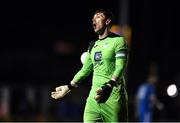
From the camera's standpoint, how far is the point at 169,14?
143 feet

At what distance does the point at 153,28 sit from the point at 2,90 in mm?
10161

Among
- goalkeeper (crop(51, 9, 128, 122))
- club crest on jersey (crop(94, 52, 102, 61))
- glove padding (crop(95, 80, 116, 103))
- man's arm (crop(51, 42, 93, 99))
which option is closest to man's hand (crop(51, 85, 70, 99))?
man's arm (crop(51, 42, 93, 99))

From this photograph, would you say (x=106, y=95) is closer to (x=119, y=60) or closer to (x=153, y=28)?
(x=119, y=60)

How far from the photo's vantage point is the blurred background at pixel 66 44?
125 ft

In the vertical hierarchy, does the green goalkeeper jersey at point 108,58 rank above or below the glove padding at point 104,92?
above

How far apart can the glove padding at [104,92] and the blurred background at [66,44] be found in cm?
2577

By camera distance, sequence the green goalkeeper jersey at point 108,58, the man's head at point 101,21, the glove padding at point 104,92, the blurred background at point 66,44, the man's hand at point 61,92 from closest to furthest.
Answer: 1. the glove padding at point 104,92
2. the green goalkeeper jersey at point 108,58
3. the man's head at point 101,21
4. the man's hand at point 61,92
5. the blurred background at point 66,44

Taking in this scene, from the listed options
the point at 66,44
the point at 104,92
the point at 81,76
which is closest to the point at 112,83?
the point at 104,92

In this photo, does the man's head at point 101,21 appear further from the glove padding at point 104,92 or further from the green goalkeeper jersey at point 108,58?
the glove padding at point 104,92

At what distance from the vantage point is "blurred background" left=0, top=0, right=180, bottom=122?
3823 centimetres

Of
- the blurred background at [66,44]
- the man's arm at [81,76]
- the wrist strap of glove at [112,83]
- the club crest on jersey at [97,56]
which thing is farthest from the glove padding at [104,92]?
the blurred background at [66,44]

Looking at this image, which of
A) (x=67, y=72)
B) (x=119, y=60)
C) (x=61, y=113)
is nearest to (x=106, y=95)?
(x=119, y=60)

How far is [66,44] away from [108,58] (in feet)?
106

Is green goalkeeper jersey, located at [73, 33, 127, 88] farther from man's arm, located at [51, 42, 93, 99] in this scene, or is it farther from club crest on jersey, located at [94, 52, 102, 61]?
man's arm, located at [51, 42, 93, 99]
